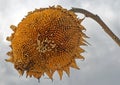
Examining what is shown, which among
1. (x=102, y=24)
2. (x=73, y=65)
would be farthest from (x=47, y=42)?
(x=102, y=24)

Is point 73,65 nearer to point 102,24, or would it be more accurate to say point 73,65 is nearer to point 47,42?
point 47,42

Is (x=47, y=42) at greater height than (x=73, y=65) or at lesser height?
greater

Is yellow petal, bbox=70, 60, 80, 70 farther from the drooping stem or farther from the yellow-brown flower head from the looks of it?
the drooping stem

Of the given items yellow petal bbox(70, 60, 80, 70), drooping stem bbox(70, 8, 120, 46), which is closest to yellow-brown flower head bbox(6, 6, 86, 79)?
yellow petal bbox(70, 60, 80, 70)

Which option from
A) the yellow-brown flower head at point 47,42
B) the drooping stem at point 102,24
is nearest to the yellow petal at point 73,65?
the yellow-brown flower head at point 47,42

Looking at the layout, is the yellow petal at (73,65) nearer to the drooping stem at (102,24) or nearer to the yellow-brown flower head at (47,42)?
the yellow-brown flower head at (47,42)

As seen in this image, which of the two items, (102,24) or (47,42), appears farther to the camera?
(102,24)

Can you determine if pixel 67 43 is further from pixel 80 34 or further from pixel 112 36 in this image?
pixel 112 36

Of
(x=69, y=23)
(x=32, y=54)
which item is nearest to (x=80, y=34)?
(x=69, y=23)
